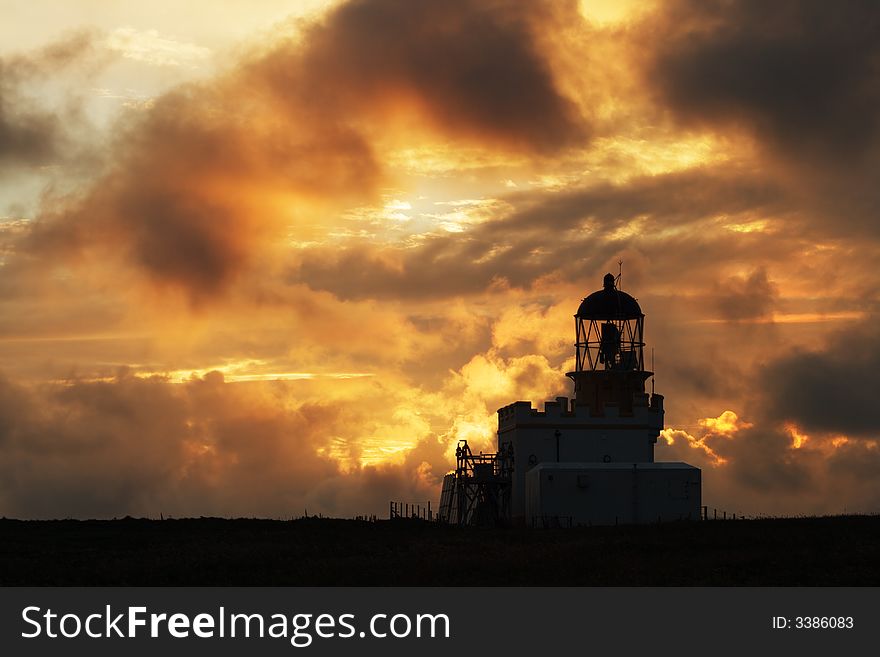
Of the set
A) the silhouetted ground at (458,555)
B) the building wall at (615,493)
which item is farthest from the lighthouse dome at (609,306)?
the silhouetted ground at (458,555)

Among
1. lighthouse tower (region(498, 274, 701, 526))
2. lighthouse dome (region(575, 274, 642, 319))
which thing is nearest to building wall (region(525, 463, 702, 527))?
lighthouse tower (region(498, 274, 701, 526))

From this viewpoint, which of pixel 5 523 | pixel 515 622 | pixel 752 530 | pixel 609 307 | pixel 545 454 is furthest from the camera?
pixel 609 307

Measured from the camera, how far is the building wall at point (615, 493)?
224 ft

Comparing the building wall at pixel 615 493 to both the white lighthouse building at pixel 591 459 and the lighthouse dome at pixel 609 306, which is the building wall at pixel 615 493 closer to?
the white lighthouse building at pixel 591 459

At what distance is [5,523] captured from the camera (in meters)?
64.9

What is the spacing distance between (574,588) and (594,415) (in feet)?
128

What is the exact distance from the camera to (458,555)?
149 ft

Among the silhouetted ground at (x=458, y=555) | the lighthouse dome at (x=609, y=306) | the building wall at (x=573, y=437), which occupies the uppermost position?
the lighthouse dome at (x=609, y=306)

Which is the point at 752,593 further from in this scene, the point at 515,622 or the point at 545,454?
the point at 545,454

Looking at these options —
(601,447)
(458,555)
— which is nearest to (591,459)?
(601,447)

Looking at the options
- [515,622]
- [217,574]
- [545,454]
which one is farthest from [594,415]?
[515,622]

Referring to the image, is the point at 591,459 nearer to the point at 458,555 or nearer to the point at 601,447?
the point at 601,447

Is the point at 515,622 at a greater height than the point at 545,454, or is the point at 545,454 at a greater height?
the point at 545,454

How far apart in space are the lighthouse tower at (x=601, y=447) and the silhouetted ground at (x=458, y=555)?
9.69 metres
